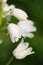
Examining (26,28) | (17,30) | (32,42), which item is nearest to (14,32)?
(17,30)

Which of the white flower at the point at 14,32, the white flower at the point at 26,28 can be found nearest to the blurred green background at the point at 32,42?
the white flower at the point at 26,28

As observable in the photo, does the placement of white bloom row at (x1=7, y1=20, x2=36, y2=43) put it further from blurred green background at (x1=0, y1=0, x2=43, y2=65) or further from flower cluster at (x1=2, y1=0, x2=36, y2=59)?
blurred green background at (x1=0, y1=0, x2=43, y2=65)

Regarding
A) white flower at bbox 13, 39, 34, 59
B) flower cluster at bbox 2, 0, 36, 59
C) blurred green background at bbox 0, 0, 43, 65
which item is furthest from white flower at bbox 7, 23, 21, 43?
blurred green background at bbox 0, 0, 43, 65

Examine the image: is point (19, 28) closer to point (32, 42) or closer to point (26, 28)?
point (26, 28)

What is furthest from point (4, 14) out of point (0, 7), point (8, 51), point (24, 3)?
point (24, 3)

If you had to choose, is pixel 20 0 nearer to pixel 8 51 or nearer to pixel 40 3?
pixel 40 3

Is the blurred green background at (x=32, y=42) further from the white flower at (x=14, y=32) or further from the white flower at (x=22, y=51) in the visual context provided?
the white flower at (x=14, y=32)

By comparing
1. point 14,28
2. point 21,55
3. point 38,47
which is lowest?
point 38,47

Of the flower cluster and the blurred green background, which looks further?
the blurred green background
